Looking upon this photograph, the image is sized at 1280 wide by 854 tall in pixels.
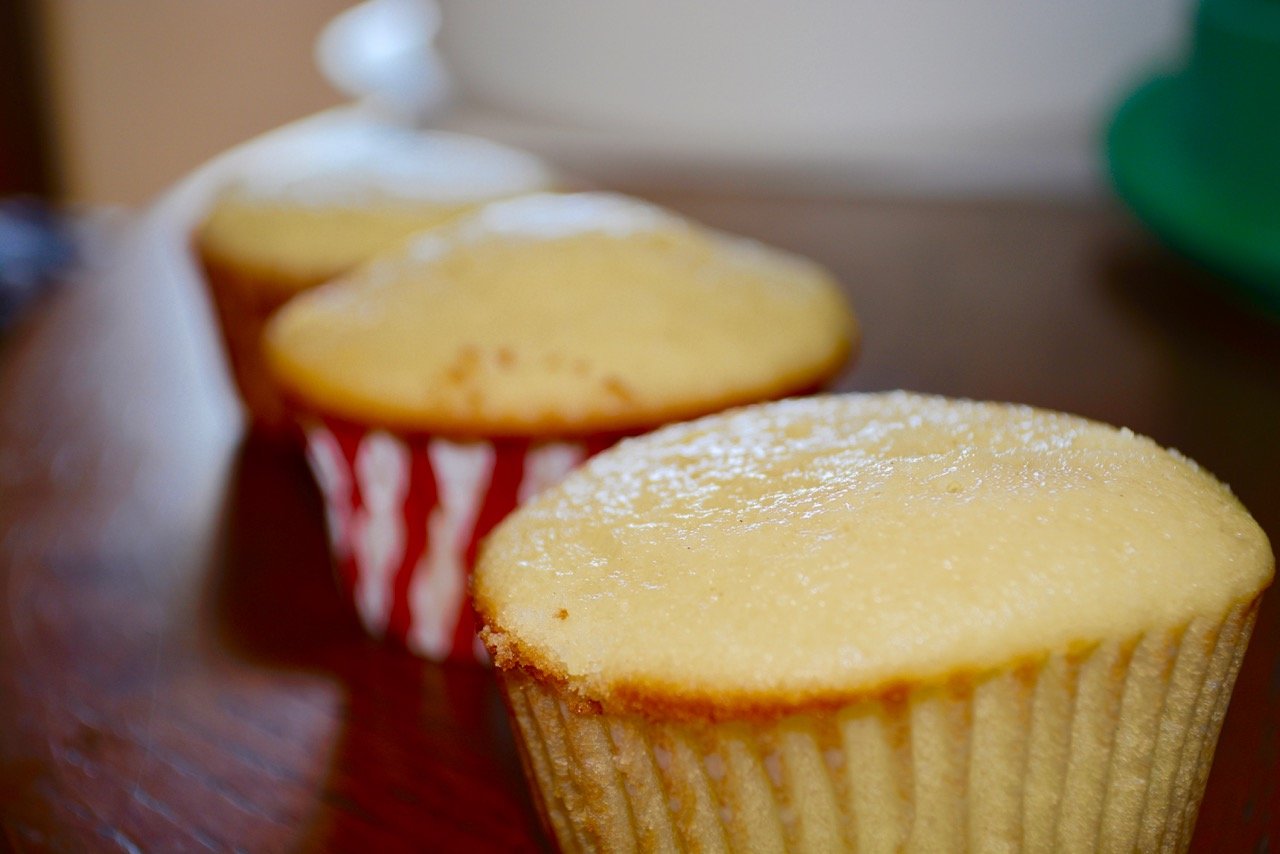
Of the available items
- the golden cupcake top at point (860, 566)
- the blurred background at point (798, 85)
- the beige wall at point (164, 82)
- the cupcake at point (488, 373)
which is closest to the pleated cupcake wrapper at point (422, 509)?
the cupcake at point (488, 373)

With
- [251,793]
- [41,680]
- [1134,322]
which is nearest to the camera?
[251,793]

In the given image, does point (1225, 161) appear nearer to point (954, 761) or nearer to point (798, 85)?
point (798, 85)

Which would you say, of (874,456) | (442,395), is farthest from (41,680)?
(874,456)

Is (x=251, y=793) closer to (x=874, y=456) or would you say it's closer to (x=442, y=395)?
(x=442, y=395)

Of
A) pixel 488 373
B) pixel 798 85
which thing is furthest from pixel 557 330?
pixel 798 85

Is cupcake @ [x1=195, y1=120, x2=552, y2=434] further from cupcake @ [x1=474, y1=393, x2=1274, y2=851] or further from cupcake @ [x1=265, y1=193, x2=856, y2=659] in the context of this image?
cupcake @ [x1=474, y1=393, x2=1274, y2=851]

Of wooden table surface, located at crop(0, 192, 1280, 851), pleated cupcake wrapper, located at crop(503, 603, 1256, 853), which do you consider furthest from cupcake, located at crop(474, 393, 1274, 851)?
wooden table surface, located at crop(0, 192, 1280, 851)

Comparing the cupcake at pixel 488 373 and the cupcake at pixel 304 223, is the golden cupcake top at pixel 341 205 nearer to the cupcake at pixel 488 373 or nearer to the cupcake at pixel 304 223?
the cupcake at pixel 304 223
